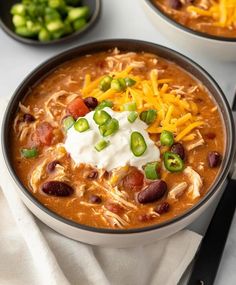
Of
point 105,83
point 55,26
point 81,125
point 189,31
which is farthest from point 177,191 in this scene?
point 55,26

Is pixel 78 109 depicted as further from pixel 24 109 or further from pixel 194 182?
pixel 194 182

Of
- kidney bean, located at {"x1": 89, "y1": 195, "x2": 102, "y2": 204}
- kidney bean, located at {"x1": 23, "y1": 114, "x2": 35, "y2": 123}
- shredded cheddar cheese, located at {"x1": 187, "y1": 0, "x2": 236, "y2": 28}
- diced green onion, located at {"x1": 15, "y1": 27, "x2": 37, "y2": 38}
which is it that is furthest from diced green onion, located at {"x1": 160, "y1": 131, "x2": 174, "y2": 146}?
diced green onion, located at {"x1": 15, "y1": 27, "x2": 37, "y2": 38}

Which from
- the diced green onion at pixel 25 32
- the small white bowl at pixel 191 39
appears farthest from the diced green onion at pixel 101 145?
the diced green onion at pixel 25 32

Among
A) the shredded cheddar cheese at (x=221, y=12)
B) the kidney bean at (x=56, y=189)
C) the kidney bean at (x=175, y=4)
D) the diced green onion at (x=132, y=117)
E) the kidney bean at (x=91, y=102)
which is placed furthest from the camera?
the kidney bean at (x=175, y=4)

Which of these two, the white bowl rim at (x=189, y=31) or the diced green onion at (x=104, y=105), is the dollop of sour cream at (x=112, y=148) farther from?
the white bowl rim at (x=189, y=31)

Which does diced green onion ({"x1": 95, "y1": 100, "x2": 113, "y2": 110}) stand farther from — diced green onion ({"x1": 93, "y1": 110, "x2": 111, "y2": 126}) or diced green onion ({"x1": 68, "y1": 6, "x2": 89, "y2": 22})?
diced green onion ({"x1": 68, "y1": 6, "x2": 89, "y2": 22})

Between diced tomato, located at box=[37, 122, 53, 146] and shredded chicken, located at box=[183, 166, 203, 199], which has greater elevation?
diced tomato, located at box=[37, 122, 53, 146]
